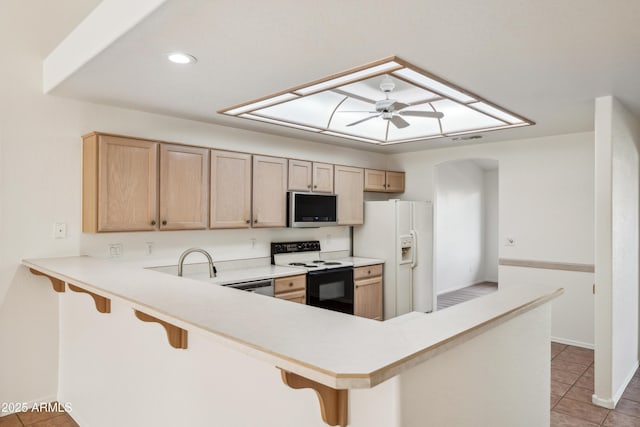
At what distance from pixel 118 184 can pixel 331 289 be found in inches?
91.6

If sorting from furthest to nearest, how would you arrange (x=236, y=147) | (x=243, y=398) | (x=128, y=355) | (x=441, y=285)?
(x=441, y=285)
(x=236, y=147)
(x=128, y=355)
(x=243, y=398)

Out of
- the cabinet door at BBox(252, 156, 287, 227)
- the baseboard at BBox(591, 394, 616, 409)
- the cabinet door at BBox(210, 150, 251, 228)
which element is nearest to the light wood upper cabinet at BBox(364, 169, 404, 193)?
the cabinet door at BBox(252, 156, 287, 227)

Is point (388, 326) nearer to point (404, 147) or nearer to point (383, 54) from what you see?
point (383, 54)

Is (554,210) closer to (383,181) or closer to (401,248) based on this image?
(401,248)

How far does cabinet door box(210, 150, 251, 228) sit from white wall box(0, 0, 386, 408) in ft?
2.66

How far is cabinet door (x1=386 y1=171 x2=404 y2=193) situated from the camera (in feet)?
18.8

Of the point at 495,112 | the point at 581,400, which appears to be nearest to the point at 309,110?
the point at 495,112

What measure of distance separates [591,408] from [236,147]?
150 inches

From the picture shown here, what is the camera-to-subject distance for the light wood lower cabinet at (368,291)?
4730mm

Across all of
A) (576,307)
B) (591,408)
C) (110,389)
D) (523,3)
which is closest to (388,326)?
(523,3)

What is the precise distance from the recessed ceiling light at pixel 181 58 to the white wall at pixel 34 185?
800mm

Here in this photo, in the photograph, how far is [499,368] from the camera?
165 centimetres

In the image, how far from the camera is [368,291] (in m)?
4.91

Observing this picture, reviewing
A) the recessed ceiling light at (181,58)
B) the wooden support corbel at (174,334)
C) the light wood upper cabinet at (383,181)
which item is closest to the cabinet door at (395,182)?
the light wood upper cabinet at (383,181)
